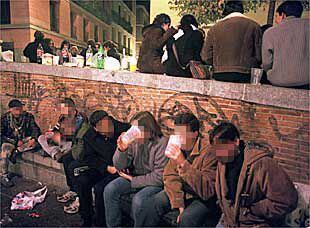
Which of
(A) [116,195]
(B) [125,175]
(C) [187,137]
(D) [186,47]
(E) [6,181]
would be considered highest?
(D) [186,47]

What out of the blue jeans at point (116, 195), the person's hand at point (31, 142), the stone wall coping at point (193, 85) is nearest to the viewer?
the stone wall coping at point (193, 85)

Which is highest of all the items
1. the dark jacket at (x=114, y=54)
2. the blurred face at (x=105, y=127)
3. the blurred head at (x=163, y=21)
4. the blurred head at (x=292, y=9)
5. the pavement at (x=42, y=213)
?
the blurred head at (x=163, y=21)

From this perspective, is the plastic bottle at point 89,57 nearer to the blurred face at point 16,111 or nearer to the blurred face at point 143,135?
the blurred face at point 16,111

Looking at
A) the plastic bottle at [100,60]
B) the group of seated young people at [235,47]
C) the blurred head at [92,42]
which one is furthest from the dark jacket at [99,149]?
the blurred head at [92,42]

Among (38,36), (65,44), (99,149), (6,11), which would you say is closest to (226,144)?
(99,149)

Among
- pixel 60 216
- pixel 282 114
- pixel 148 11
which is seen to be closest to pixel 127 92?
pixel 148 11

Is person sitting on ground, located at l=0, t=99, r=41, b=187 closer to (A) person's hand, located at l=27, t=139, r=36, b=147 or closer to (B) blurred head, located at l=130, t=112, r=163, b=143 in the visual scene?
(A) person's hand, located at l=27, t=139, r=36, b=147

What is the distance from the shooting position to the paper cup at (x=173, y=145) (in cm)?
243

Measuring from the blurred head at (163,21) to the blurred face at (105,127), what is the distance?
4.06 feet

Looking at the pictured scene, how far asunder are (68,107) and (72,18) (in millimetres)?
1171

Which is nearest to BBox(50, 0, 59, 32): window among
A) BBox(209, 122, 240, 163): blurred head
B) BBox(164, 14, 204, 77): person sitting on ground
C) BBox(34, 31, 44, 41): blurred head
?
BBox(34, 31, 44, 41): blurred head

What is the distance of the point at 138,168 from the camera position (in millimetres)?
2779

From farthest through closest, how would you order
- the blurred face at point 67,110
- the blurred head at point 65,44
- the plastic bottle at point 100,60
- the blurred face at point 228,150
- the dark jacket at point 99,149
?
the blurred head at point 65,44 < the plastic bottle at point 100,60 < the blurred face at point 67,110 < the dark jacket at point 99,149 < the blurred face at point 228,150

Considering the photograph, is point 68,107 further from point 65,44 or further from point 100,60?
point 65,44
